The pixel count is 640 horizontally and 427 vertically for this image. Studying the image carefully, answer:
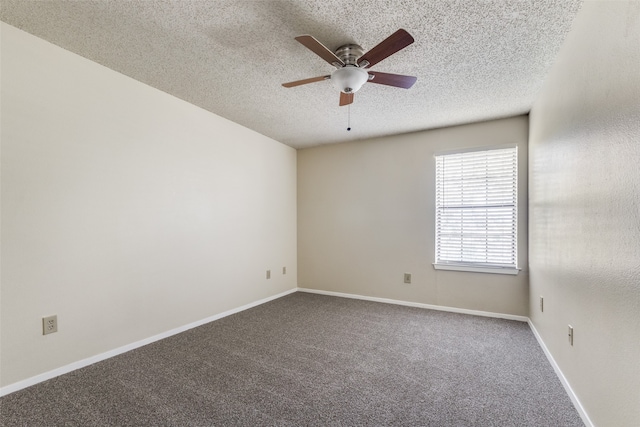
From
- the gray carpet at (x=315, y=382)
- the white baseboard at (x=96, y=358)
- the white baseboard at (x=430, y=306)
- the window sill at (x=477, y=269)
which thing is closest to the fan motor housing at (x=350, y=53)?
the gray carpet at (x=315, y=382)

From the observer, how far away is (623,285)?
1.26m

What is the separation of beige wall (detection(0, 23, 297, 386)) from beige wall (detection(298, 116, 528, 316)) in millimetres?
1415

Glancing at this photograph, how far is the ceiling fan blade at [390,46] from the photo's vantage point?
1641mm

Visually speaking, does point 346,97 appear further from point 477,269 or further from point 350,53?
point 477,269

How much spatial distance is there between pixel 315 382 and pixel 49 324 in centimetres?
199

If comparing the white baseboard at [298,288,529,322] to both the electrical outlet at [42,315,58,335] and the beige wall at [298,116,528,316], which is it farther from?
the electrical outlet at [42,315,58,335]

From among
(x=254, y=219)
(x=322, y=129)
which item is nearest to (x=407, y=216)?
(x=322, y=129)

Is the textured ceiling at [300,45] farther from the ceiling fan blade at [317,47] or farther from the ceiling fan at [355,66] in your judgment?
the ceiling fan blade at [317,47]

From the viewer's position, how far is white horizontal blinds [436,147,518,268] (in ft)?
11.5

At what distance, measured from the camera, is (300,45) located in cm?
209

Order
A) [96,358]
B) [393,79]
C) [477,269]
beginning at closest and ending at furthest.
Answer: [393,79], [96,358], [477,269]

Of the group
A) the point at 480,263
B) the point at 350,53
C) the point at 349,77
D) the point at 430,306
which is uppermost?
the point at 350,53

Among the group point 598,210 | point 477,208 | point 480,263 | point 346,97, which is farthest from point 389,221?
point 598,210

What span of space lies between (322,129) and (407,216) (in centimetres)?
169
